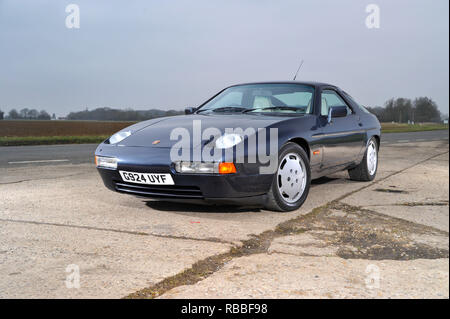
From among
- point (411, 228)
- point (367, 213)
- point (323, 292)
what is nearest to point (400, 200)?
point (367, 213)

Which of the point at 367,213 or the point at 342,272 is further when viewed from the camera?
the point at 367,213

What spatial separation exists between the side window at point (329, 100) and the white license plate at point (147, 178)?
2011 millimetres

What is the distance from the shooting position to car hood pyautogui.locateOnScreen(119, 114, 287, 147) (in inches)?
Answer: 157

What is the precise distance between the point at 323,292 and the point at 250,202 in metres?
1.66

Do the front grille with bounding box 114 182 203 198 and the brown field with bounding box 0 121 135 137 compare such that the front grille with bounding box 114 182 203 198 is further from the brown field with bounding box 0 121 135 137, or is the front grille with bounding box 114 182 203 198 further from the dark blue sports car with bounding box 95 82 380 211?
the brown field with bounding box 0 121 135 137

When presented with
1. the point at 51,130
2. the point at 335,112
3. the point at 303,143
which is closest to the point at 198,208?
the point at 303,143

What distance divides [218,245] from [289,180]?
52.9 inches

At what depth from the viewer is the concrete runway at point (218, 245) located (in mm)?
2311

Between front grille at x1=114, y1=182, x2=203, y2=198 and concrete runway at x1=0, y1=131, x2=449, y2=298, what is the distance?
0.67ft

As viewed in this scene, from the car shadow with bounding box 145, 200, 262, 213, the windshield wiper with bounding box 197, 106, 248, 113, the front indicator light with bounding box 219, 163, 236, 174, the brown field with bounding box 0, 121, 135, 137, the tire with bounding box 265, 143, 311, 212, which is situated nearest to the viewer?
the front indicator light with bounding box 219, 163, 236, 174

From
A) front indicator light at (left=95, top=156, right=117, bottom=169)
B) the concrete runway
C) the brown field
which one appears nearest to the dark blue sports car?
front indicator light at (left=95, top=156, right=117, bottom=169)

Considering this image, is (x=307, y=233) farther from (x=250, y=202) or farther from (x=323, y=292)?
(x=323, y=292)
